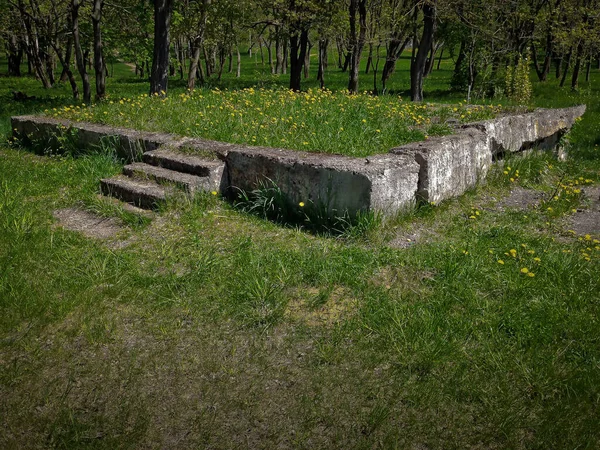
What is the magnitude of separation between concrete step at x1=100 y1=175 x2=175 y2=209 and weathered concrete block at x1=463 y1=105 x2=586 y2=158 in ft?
13.6

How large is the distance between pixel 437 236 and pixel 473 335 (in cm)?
173

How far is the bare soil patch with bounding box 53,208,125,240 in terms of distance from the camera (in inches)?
203

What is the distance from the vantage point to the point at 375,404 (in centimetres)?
298

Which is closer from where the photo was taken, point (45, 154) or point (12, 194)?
point (12, 194)

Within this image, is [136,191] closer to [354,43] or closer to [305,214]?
[305,214]

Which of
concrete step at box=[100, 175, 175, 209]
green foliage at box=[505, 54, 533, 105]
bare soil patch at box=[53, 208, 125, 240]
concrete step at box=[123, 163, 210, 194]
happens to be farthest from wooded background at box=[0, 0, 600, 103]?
bare soil patch at box=[53, 208, 125, 240]

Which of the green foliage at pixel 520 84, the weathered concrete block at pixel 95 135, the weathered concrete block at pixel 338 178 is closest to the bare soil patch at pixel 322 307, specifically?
the weathered concrete block at pixel 338 178

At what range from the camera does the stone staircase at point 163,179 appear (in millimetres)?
5617

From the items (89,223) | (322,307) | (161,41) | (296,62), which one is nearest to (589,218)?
(322,307)

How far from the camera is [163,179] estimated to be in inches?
231

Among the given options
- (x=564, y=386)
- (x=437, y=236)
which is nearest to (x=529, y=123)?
(x=437, y=236)

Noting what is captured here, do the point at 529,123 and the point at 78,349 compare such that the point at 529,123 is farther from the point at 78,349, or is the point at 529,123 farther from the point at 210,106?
the point at 78,349

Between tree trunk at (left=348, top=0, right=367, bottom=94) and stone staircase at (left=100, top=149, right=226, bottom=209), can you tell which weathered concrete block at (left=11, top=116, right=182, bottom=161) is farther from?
tree trunk at (left=348, top=0, right=367, bottom=94)

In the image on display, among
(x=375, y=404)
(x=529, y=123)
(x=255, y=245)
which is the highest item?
(x=529, y=123)
